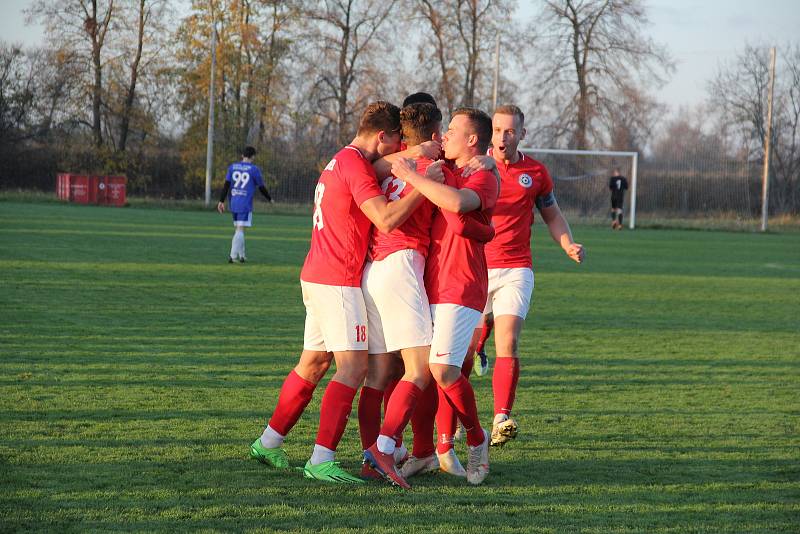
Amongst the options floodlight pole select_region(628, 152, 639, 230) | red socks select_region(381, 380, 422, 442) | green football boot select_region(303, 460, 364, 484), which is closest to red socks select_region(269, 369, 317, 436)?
green football boot select_region(303, 460, 364, 484)

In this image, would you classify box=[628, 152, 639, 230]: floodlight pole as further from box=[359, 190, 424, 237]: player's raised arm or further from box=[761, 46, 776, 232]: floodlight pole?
box=[359, 190, 424, 237]: player's raised arm

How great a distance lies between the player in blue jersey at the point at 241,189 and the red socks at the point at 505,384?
11160 mm

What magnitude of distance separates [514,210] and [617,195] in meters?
30.4

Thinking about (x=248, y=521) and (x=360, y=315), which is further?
(x=360, y=315)

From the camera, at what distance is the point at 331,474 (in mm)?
4867

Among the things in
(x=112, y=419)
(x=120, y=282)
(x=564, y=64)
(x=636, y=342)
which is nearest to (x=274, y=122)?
(x=564, y=64)

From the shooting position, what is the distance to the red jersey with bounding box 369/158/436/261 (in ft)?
16.1

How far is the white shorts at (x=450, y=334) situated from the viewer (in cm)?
487

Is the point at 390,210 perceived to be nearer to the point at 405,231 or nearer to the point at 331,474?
the point at 405,231

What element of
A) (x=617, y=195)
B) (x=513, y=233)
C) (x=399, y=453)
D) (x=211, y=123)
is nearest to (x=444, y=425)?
(x=399, y=453)

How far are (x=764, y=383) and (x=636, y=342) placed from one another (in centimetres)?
215

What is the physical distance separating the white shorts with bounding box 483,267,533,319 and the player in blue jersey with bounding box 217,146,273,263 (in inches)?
423

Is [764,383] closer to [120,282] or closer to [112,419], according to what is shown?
[112,419]

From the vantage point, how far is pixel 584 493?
15.9ft
